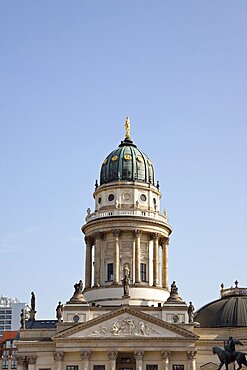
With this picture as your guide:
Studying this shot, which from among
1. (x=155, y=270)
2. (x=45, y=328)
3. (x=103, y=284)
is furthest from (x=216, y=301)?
(x=45, y=328)

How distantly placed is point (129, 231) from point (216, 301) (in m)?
14.0

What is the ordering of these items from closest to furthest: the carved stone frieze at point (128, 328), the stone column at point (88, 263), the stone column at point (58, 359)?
1. the stone column at point (58, 359)
2. the carved stone frieze at point (128, 328)
3. the stone column at point (88, 263)

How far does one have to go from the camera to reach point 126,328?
82500 millimetres

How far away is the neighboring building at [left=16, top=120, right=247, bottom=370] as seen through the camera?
269 feet

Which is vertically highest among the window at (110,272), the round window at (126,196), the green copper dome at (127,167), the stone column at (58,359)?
the green copper dome at (127,167)

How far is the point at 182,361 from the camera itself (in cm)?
8212

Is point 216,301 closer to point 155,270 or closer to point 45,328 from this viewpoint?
point 155,270

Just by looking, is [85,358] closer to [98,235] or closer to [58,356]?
[58,356]

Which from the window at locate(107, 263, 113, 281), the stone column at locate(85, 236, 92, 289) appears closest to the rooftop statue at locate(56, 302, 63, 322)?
the window at locate(107, 263, 113, 281)

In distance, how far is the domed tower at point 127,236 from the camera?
91.8m

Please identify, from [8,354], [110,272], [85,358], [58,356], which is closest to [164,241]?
[110,272]

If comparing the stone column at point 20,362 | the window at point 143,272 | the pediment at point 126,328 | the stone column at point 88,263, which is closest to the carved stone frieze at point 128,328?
the pediment at point 126,328

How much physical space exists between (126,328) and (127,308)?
7.35 feet

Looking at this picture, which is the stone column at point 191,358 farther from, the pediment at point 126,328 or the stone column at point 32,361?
the stone column at point 32,361
